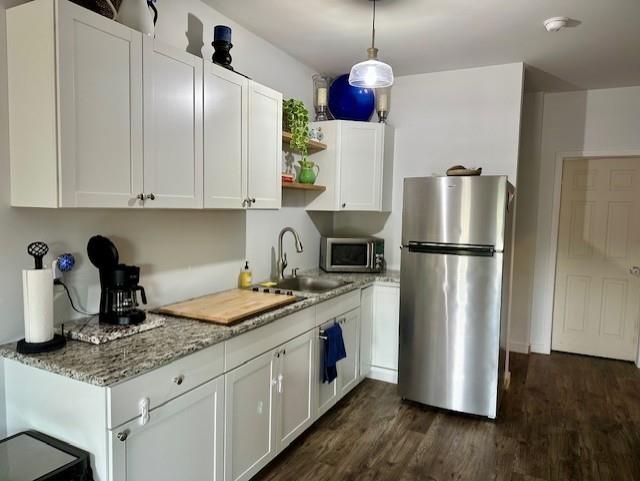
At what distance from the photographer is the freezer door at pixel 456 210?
2.91 meters

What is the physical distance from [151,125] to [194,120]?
272 mm

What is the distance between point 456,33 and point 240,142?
169 cm

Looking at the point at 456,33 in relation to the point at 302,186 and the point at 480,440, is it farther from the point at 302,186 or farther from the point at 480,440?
the point at 480,440

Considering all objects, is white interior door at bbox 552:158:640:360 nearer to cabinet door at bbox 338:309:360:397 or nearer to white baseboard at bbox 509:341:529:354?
white baseboard at bbox 509:341:529:354

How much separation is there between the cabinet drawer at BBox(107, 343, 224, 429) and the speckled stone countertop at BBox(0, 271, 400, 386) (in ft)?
0.11

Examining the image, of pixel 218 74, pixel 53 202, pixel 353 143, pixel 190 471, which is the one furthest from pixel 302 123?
pixel 190 471

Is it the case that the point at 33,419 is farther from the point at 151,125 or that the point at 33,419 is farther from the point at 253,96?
the point at 253,96

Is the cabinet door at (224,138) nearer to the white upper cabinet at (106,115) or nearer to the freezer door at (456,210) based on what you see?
the white upper cabinet at (106,115)

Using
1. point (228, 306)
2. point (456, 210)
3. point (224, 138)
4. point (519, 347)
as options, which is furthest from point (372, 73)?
point (519, 347)

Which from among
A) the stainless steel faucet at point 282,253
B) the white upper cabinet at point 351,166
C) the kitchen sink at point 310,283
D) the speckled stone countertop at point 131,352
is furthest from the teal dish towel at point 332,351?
the white upper cabinet at point 351,166

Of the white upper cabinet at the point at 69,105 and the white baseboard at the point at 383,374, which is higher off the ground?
the white upper cabinet at the point at 69,105

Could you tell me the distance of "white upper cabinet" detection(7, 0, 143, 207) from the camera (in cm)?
157

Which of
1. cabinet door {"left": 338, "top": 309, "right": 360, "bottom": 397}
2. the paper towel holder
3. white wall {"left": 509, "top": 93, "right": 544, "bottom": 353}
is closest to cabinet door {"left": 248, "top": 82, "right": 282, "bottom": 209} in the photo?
cabinet door {"left": 338, "top": 309, "right": 360, "bottom": 397}

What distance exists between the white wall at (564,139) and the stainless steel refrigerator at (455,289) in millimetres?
1535
